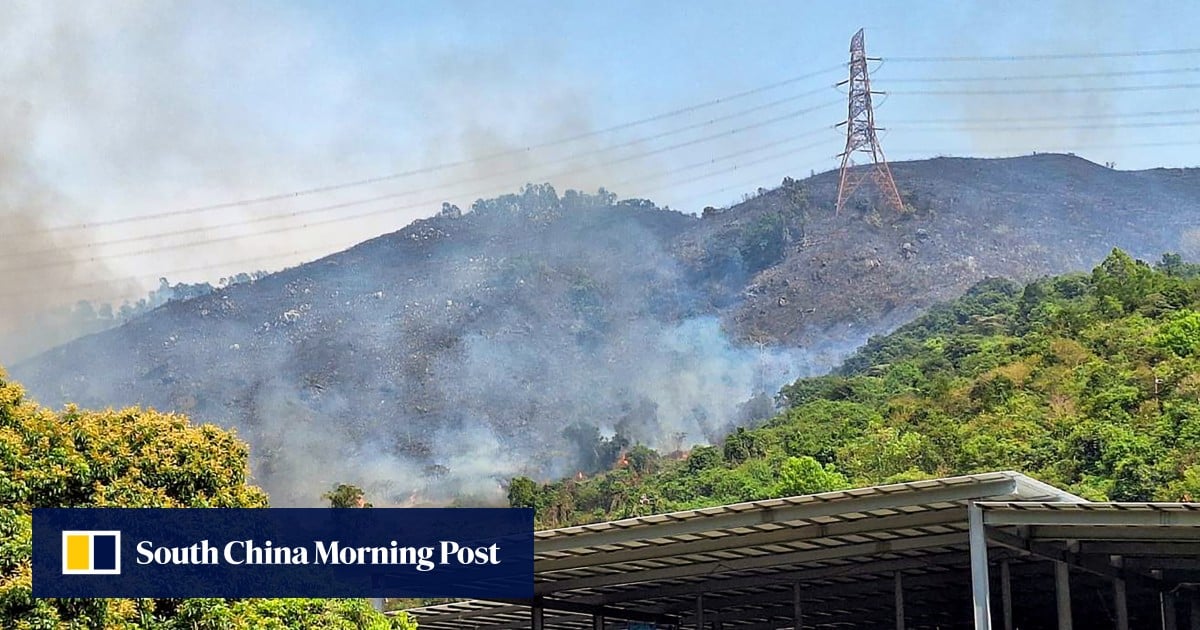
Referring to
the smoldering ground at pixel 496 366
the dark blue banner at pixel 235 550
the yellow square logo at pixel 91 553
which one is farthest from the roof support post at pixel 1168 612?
the smoldering ground at pixel 496 366

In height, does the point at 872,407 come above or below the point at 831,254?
below

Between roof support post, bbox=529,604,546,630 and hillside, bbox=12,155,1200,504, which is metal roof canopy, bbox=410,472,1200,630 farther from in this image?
hillside, bbox=12,155,1200,504

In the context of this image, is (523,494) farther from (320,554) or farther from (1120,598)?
(320,554)

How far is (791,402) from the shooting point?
340 ft

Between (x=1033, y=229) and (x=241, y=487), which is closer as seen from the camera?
(x=241, y=487)

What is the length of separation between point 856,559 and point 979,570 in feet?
22.7

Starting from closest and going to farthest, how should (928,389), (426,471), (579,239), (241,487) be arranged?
(241,487), (928,389), (426,471), (579,239)

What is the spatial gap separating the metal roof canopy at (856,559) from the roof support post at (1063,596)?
0.13 ft

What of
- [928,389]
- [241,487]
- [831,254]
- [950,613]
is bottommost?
[950,613]

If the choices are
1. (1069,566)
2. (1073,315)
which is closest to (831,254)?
(1073,315)

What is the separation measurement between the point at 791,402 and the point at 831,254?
57.7 m

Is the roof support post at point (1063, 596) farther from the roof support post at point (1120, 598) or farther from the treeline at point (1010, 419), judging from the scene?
the treeline at point (1010, 419)

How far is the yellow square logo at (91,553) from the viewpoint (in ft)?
52.5

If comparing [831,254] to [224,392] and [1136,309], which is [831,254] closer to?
[224,392]
